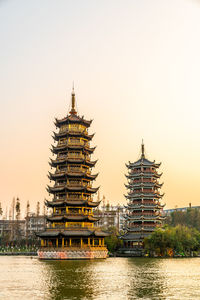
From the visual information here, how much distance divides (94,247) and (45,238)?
796cm

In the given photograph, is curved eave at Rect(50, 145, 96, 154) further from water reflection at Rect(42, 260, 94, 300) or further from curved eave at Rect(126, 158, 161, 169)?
water reflection at Rect(42, 260, 94, 300)

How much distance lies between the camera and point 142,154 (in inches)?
3145

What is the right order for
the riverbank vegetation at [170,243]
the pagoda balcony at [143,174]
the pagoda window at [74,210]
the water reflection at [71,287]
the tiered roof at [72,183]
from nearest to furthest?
1. the water reflection at [71,287]
2. the tiered roof at [72,183]
3. the pagoda window at [74,210]
4. the riverbank vegetation at [170,243]
5. the pagoda balcony at [143,174]

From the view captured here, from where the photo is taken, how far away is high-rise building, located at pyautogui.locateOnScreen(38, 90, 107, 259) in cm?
5803

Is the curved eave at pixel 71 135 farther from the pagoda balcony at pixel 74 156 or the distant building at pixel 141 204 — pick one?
the distant building at pixel 141 204

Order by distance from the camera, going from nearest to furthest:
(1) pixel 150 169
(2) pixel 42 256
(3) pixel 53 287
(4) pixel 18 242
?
(3) pixel 53 287 → (2) pixel 42 256 → (1) pixel 150 169 → (4) pixel 18 242

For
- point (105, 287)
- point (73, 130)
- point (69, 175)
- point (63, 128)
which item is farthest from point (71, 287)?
point (63, 128)

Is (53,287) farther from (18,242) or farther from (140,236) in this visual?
(18,242)

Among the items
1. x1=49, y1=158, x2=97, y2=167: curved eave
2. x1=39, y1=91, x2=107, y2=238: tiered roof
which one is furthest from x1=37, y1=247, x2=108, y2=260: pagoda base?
x1=49, y1=158, x2=97, y2=167: curved eave

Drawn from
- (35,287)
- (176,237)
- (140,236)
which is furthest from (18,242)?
(35,287)

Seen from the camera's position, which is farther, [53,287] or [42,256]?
[42,256]

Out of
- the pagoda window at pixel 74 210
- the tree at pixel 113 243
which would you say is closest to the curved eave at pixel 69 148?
the pagoda window at pixel 74 210

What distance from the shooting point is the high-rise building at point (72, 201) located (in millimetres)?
58031

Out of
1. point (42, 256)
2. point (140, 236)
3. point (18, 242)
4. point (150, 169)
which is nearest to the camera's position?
point (42, 256)
